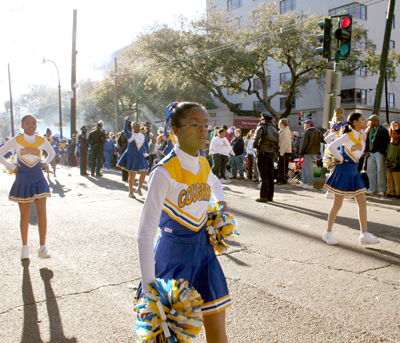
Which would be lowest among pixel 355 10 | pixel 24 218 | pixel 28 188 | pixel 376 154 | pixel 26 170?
pixel 24 218

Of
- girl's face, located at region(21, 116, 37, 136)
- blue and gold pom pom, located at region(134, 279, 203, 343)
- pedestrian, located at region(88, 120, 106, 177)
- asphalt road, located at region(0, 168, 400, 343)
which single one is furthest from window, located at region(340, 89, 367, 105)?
blue and gold pom pom, located at region(134, 279, 203, 343)

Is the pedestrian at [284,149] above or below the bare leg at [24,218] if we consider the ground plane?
above

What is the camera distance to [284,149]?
39.8 ft

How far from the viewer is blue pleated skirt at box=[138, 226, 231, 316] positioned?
2.00m

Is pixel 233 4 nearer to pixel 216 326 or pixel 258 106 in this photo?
pixel 258 106

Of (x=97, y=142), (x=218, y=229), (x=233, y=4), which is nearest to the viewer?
(x=218, y=229)

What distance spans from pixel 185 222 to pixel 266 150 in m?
7.01

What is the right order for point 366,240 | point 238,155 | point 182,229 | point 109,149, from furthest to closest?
point 109,149
point 238,155
point 366,240
point 182,229

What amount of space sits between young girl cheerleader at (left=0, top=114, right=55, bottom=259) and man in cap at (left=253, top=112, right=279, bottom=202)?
5.17m

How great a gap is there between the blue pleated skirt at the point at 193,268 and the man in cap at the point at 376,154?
902 cm

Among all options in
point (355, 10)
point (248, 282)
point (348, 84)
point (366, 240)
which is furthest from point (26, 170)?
point (355, 10)

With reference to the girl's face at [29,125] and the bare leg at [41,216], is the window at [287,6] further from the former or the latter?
the bare leg at [41,216]

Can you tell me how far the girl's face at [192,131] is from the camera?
2139mm

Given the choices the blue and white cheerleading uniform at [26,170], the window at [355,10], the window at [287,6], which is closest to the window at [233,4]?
the window at [287,6]
